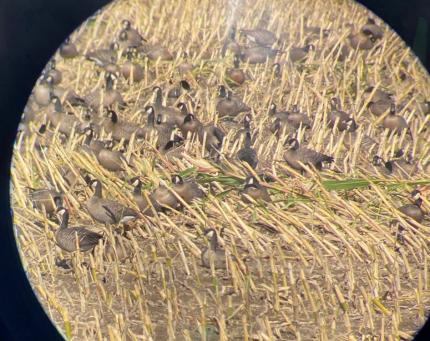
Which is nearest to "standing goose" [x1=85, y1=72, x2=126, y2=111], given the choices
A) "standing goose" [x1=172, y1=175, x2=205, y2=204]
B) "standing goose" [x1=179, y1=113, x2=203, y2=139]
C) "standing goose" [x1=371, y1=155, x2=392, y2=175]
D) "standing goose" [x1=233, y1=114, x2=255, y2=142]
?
"standing goose" [x1=179, y1=113, x2=203, y2=139]

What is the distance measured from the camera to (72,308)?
3719mm

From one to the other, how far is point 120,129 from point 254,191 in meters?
1.31

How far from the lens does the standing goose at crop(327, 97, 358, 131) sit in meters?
5.01

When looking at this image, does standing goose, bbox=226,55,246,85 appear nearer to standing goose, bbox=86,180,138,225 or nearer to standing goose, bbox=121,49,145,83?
standing goose, bbox=121,49,145,83

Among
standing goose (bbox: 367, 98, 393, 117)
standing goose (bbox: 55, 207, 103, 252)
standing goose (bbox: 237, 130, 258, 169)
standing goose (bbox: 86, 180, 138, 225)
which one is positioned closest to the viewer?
standing goose (bbox: 55, 207, 103, 252)

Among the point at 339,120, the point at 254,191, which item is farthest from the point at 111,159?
the point at 339,120

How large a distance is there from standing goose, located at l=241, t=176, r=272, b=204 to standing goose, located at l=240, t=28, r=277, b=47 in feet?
2.69

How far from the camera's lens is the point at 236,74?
520cm

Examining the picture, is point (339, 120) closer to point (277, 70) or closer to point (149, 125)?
point (277, 70)

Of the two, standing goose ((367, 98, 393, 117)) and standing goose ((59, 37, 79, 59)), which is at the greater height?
standing goose ((59, 37, 79, 59))

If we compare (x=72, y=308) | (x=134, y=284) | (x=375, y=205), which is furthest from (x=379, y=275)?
(x=72, y=308)

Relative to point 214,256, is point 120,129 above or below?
above

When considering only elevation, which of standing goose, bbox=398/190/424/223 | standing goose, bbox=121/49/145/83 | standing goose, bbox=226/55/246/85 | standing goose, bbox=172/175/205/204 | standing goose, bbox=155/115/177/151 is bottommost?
standing goose, bbox=398/190/424/223

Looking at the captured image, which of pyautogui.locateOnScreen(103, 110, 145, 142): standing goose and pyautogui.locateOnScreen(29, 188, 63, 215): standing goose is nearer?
pyautogui.locateOnScreen(29, 188, 63, 215): standing goose
